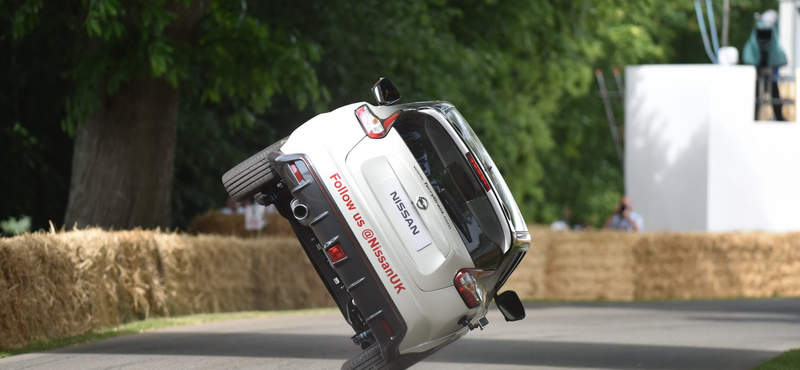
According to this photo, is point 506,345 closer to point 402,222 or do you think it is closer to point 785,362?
point 785,362

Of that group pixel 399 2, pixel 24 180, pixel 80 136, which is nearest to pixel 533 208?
pixel 399 2

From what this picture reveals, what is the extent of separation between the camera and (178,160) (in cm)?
2320

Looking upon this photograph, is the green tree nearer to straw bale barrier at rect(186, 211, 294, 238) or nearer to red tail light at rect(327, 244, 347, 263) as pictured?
straw bale barrier at rect(186, 211, 294, 238)

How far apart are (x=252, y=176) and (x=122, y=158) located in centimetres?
788

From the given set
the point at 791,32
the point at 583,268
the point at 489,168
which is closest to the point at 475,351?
the point at 489,168

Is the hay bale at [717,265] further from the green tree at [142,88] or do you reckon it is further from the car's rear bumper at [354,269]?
the car's rear bumper at [354,269]

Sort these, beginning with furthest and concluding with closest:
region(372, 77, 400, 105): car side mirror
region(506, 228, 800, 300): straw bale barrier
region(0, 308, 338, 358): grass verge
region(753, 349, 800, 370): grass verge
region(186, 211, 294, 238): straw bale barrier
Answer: region(506, 228, 800, 300): straw bale barrier
region(186, 211, 294, 238): straw bale barrier
region(0, 308, 338, 358): grass verge
region(753, 349, 800, 370): grass verge
region(372, 77, 400, 105): car side mirror

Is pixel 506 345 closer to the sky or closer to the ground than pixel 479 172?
closer to the ground

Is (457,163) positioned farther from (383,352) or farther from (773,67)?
(773,67)

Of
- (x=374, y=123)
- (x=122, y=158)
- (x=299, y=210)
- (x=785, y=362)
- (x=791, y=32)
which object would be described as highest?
(x=374, y=123)

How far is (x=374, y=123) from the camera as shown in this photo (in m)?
8.72

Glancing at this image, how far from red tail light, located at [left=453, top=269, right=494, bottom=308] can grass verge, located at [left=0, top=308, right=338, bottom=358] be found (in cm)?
442

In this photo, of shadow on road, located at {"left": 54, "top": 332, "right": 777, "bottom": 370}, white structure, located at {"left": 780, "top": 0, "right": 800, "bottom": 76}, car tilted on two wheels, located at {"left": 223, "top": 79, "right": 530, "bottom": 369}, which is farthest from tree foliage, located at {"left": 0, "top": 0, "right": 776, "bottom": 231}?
car tilted on two wheels, located at {"left": 223, "top": 79, "right": 530, "bottom": 369}

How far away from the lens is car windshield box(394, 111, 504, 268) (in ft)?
27.8
